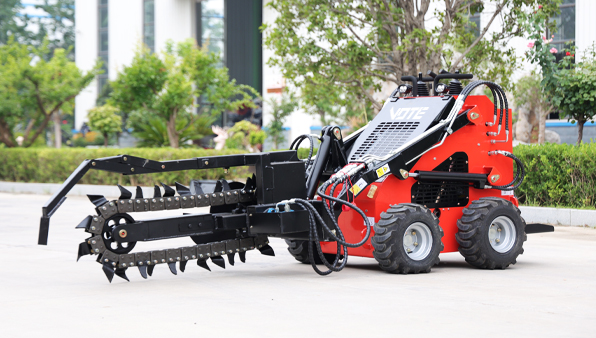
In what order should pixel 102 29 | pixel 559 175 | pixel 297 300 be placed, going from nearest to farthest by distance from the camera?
pixel 297 300 → pixel 559 175 → pixel 102 29

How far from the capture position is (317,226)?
307 inches

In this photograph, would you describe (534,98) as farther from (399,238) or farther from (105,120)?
(399,238)

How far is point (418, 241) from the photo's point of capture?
8016mm

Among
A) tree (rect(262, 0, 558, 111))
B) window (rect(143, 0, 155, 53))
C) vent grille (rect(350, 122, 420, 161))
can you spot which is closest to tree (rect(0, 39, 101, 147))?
tree (rect(262, 0, 558, 111))

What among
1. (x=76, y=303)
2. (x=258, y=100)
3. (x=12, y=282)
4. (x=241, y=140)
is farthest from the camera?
(x=258, y=100)

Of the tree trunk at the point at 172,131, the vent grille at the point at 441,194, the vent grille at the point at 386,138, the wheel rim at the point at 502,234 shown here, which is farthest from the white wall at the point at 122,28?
the wheel rim at the point at 502,234

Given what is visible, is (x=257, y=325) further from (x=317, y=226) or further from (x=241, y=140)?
(x=241, y=140)

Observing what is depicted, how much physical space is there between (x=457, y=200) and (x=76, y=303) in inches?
169

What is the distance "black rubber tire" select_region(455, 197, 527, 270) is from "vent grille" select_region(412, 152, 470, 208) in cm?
22

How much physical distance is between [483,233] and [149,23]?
39.5m

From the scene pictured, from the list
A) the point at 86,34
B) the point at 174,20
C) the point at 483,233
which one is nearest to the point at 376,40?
the point at 483,233

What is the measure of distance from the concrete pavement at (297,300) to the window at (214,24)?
35405 millimetres

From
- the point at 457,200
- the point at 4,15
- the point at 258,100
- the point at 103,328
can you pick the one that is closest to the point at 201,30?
the point at 258,100

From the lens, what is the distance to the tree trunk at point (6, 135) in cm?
2753
